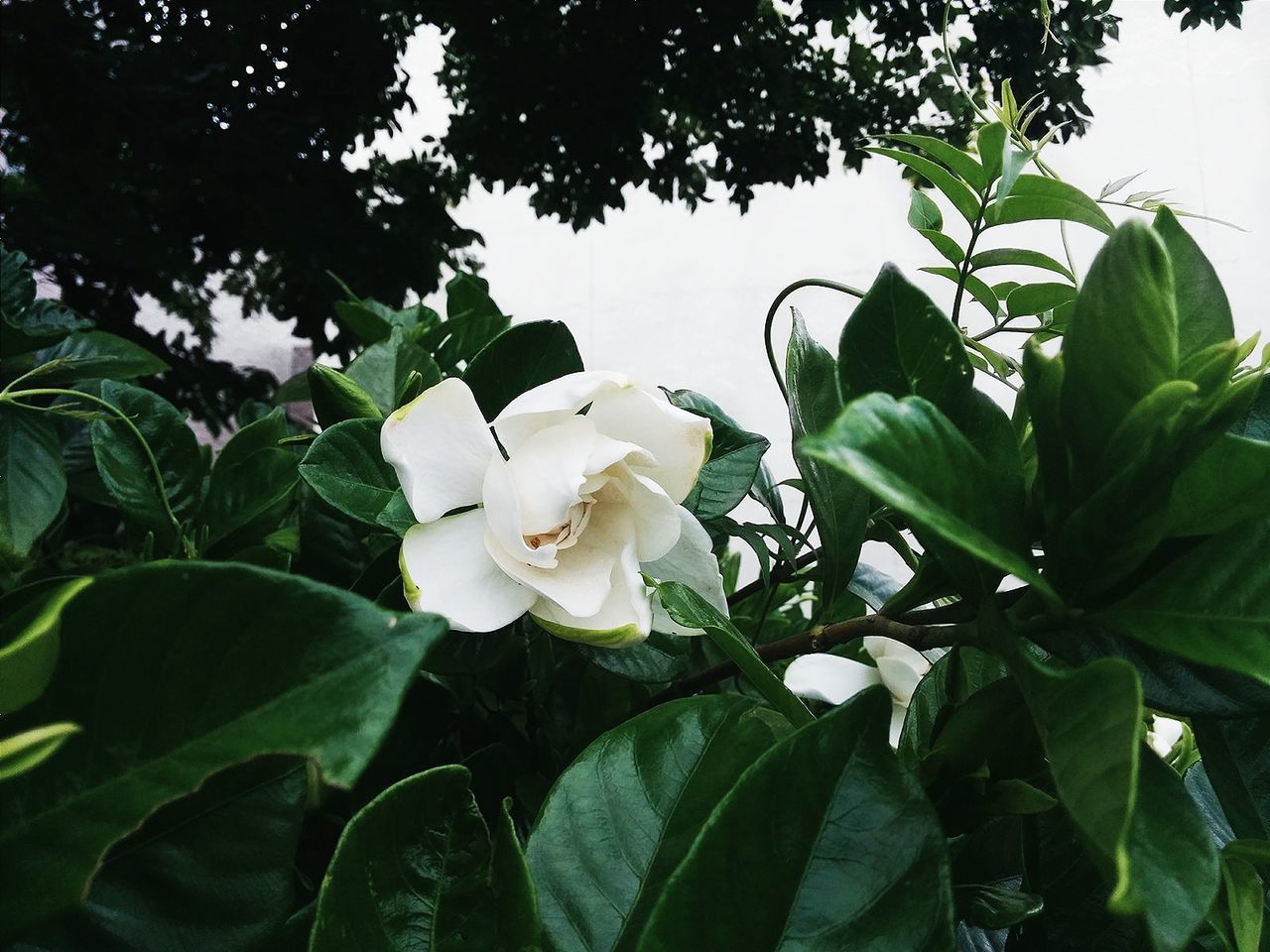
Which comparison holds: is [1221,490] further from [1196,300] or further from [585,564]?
[585,564]

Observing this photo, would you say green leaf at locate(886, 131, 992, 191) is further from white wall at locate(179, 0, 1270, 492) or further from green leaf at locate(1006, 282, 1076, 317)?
white wall at locate(179, 0, 1270, 492)

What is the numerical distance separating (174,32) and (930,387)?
1.03m

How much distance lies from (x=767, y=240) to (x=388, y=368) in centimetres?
128

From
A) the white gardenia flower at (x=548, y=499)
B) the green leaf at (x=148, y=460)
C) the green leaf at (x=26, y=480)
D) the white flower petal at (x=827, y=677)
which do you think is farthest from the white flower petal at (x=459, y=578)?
the green leaf at (x=26, y=480)

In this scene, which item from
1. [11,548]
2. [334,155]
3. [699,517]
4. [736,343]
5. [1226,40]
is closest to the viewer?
[699,517]

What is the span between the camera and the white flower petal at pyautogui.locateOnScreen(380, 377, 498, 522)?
248 mm

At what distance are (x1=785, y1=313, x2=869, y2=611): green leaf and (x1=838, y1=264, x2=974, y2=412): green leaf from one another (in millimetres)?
31

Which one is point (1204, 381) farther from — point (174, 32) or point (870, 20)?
point (174, 32)

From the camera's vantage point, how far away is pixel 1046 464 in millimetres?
201

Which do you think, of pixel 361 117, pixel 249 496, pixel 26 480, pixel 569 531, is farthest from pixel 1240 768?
pixel 361 117

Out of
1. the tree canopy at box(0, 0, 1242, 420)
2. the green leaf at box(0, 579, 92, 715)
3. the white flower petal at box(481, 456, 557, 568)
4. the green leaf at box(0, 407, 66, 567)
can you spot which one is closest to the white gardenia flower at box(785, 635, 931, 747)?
the white flower petal at box(481, 456, 557, 568)

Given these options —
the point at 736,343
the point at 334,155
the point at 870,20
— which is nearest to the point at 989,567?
the point at 870,20

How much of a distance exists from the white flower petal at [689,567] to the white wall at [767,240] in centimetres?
93

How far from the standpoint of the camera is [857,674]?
31cm
